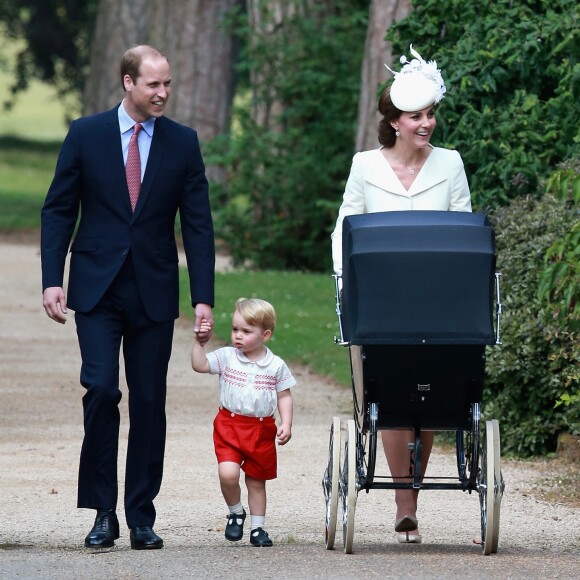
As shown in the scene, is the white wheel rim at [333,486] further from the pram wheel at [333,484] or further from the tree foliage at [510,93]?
the tree foliage at [510,93]

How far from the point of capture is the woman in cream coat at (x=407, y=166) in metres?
6.77

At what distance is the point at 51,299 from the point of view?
670 cm

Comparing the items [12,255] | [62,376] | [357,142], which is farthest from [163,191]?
[12,255]

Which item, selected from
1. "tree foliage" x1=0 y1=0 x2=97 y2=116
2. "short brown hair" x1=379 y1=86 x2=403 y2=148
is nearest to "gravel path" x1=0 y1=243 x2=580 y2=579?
"short brown hair" x1=379 y1=86 x2=403 y2=148

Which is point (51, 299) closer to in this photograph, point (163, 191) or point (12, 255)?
point (163, 191)

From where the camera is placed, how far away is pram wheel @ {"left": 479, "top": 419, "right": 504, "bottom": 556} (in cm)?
641

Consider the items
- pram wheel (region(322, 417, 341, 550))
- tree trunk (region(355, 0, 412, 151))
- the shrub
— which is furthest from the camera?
tree trunk (region(355, 0, 412, 151))

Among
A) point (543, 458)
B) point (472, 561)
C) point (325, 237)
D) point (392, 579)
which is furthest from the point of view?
point (325, 237)

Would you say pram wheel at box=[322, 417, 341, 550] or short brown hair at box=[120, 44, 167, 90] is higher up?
short brown hair at box=[120, 44, 167, 90]

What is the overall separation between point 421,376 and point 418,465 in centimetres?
45

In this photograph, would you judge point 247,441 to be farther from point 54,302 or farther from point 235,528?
point 54,302

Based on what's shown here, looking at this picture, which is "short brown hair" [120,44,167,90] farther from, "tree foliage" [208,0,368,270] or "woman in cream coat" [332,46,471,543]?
"tree foliage" [208,0,368,270]

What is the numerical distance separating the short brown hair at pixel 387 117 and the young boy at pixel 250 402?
2.78ft

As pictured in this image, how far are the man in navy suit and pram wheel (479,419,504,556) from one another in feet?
4.05
